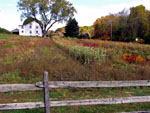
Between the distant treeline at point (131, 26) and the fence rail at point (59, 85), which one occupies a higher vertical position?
the distant treeline at point (131, 26)

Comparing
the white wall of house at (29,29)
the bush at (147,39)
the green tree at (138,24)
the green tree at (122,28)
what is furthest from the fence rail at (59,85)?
the white wall of house at (29,29)

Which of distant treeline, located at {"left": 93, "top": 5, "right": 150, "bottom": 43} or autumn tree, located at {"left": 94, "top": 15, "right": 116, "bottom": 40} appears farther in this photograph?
autumn tree, located at {"left": 94, "top": 15, "right": 116, "bottom": 40}

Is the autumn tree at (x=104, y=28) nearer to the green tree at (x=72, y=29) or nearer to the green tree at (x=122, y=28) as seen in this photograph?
the green tree at (x=122, y=28)

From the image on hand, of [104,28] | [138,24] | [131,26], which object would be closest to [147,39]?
[138,24]

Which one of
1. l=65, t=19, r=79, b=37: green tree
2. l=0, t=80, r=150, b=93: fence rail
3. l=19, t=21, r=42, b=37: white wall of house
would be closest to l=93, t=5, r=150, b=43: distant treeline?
l=65, t=19, r=79, b=37: green tree

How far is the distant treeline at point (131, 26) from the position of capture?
49312 millimetres

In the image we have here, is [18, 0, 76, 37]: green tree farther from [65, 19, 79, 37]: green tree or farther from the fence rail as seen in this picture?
the fence rail

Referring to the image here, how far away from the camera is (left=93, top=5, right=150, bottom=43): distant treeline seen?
49312 millimetres

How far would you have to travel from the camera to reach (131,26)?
51.9 metres

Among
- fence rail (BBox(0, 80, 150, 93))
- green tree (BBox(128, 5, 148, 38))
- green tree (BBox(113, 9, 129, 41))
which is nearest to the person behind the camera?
fence rail (BBox(0, 80, 150, 93))

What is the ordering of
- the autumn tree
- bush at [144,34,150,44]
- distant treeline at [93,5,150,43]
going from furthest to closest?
1. the autumn tree
2. distant treeline at [93,5,150,43]
3. bush at [144,34,150,44]

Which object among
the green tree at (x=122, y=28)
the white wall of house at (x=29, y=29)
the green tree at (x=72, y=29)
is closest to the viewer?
the green tree at (x=122, y=28)

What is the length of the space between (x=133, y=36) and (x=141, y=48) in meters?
32.4

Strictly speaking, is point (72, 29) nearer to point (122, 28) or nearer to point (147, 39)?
point (122, 28)
